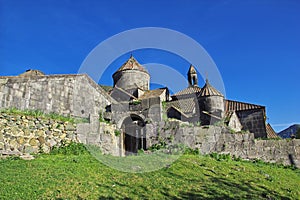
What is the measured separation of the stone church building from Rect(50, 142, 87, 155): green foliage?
2336 mm

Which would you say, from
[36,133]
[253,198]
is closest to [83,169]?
[36,133]

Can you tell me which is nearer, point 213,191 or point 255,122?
point 213,191

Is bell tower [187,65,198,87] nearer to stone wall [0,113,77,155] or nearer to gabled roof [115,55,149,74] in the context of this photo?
gabled roof [115,55,149,74]

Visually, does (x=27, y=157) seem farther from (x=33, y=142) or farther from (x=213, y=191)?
(x=213, y=191)

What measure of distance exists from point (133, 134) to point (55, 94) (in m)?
4.50

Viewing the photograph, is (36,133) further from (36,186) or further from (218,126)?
(218,126)

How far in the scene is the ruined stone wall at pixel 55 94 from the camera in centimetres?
1051

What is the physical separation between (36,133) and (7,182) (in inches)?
138

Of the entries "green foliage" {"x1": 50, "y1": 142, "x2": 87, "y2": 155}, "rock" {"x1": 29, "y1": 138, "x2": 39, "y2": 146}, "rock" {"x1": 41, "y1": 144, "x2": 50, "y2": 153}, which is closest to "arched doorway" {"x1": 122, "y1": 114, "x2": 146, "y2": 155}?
"green foliage" {"x1": 50, "y1": 142, "x2": 87, "y2": 155}

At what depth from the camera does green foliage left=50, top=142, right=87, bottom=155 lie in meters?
9.81

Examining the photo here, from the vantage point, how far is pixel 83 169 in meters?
7.66

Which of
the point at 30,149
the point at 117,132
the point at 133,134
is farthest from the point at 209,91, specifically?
the point at 30,149

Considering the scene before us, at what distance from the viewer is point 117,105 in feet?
48.4

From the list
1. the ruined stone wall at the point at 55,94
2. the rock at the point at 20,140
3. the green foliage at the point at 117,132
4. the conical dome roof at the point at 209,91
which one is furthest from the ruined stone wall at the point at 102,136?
the conical dome roof at the point at 209,91
